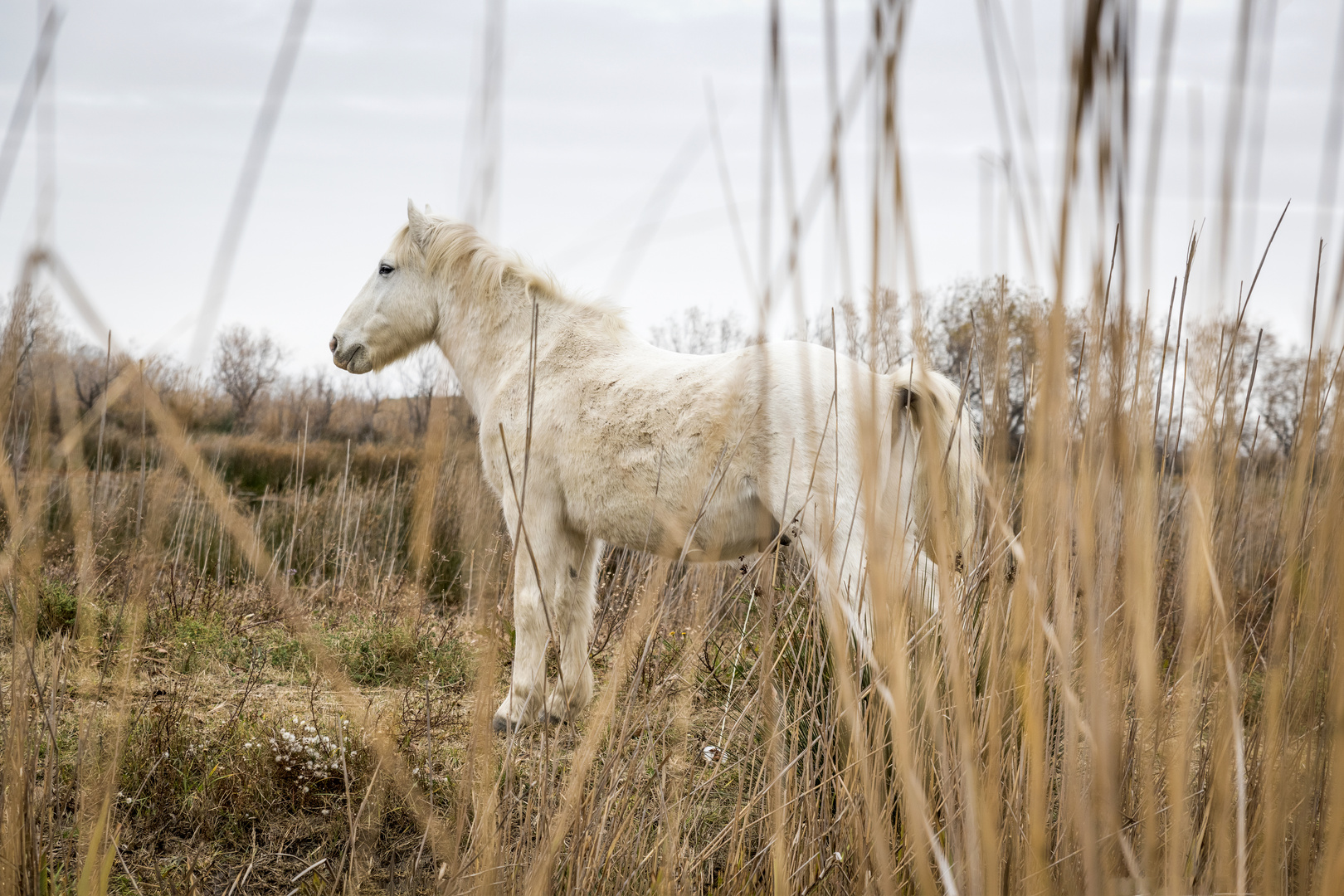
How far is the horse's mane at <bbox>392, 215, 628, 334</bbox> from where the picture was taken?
330 centimetres

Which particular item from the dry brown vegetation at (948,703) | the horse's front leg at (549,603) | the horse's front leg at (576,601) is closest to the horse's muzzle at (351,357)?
the horse's front leg at (549,603)

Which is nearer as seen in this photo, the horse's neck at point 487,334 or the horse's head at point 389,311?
the horse's neck at point 487,334

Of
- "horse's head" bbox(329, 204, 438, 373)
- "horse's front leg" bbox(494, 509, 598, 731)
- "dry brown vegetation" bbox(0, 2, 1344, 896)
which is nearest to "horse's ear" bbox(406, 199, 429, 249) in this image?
"horse's head" bbox(329, 204, 438, 373)

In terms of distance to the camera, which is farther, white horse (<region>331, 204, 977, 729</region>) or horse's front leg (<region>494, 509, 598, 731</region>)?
horse's front leg (<region>494, 509, 598, 731</region>)

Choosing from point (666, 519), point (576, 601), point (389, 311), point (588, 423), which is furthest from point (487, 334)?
point (666, 519)

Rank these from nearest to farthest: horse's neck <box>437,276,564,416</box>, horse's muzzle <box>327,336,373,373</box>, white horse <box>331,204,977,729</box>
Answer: white horse <box>331,204,977,729</box>
horse's neck <box>437,276,564,416</box>
horse's muzzle <box>327,336,373,373</box>

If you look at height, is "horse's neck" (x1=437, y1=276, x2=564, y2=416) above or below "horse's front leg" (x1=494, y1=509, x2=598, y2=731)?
above

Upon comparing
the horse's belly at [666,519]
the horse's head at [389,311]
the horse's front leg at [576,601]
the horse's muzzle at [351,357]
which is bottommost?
the horse's front leg at [576,601]

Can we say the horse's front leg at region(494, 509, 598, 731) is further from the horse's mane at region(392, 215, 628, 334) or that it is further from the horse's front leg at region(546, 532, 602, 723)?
the horse's mane at region(392, 215, 628, 334)

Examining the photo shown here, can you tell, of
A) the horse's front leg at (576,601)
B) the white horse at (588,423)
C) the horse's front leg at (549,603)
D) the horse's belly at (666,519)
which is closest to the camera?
the white horse at (588,423)

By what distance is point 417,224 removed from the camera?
3.44 metres

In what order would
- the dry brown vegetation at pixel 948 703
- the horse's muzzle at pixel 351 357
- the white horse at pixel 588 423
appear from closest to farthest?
1. the dry brown vegetation at pixel 948 703
2. the white horse at pixel 588 423
3. the horse's muzzle at pixel 351 357

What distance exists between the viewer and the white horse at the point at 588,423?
2359 millimetres

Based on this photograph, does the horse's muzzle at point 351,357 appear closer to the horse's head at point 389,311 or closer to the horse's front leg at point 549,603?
the horse's head at point 389,311
